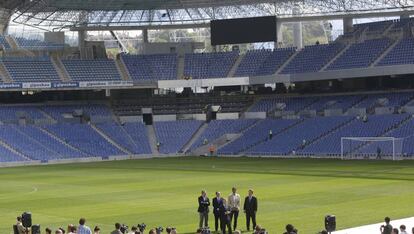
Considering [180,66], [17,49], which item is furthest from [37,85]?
[180,66]

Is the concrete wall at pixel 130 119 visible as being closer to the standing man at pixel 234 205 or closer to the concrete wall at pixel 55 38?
the concrete wall at pixel 55 38

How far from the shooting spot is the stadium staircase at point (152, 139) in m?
84.8

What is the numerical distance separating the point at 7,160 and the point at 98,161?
928 cm

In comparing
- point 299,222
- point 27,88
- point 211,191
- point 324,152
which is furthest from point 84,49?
point 299,222

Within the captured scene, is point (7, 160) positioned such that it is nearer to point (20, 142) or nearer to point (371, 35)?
point (20, 142)

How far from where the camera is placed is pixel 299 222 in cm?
2938

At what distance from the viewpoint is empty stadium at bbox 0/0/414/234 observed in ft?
222

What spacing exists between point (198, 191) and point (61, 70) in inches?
2082

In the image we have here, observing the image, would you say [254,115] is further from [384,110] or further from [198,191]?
[198,191]

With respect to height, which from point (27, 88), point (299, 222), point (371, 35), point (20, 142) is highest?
point (371, 35)

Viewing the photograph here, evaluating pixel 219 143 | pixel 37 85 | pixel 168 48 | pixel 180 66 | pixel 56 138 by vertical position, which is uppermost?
pixel 168 48

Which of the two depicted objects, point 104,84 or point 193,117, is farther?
point 193,117

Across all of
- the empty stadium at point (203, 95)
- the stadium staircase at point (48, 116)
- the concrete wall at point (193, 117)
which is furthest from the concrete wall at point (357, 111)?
the stadium staircase at point (48, 116)

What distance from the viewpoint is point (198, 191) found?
140ft
